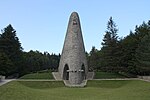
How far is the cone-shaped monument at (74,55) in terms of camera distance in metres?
39.5

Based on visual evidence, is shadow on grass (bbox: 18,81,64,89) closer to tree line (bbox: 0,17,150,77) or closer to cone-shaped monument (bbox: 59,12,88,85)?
cone-shaped monument (bbox: 59,12,88,85)

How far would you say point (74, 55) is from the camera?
1618 inches

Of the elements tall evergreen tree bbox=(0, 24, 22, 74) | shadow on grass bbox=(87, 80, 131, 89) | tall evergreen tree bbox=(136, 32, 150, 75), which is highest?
tall evergreen tree bbox=(0, 24, 22, 74)

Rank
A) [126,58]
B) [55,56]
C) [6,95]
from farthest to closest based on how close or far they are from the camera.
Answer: [55,56]
[126,58]
[6,95]

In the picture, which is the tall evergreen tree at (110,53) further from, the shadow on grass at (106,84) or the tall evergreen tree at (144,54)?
the shadow on grass at (106,84)

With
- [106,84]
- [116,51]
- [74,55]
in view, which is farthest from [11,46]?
[106,84]

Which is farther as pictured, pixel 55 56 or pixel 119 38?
pixel 55 56

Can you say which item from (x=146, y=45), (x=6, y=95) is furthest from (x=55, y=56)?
(x=6, y=95)

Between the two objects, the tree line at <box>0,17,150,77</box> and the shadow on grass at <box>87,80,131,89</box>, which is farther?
the tree line at <box>0,17,150,77</box>

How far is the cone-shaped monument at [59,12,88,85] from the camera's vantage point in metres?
39.5

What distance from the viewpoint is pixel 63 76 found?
43125 mm

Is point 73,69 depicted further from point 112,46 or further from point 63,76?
point 112,46

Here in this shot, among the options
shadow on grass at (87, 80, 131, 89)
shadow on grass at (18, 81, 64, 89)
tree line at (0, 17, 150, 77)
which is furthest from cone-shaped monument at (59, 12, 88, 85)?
tree line at (0, 17, 150, 77)

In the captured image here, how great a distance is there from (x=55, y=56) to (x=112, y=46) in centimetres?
8448
